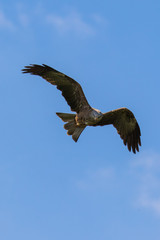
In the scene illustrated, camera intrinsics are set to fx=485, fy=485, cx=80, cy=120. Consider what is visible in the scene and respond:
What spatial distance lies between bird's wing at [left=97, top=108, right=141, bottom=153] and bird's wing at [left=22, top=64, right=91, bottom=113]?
0.80 meters

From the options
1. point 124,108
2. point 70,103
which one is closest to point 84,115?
point 70,103

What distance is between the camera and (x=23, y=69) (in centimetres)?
1212

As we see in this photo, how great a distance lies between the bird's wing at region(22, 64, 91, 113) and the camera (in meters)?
12.1

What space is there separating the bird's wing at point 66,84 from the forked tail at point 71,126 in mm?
290

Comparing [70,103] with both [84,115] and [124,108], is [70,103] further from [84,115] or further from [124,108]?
[124,108]

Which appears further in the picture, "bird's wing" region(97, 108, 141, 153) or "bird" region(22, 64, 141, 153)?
"bird's wing" region(97, 108, 141, 153)

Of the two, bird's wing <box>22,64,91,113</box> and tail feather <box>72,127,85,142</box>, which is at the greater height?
bird's wing <box>22,64,91,113</box>

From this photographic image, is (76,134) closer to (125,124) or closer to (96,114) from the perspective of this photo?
(96,114)

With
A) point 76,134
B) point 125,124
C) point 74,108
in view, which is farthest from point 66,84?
point 125,124

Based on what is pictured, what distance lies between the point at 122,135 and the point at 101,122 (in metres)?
1.07

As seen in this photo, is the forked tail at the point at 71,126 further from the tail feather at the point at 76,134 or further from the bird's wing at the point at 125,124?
the bird's wing at the point at 125,124

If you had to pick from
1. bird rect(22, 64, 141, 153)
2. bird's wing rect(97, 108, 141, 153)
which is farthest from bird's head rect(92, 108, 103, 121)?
bird's wing rect(97, 108, 141, 153)

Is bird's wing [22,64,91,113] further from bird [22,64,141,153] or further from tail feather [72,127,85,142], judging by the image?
tail feather [72,127,85,142]

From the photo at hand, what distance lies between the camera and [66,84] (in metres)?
12.2
